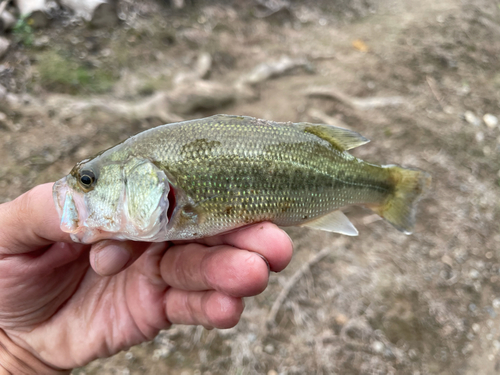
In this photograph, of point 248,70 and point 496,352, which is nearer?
point 496,352

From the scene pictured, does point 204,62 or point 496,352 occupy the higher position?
point 204,62

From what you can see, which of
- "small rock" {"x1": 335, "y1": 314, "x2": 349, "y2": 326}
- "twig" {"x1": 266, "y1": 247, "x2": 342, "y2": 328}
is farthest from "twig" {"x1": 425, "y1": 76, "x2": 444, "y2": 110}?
"small rock" {"x1": 335, "y1": 314, "x2": 349, "y2": 326}

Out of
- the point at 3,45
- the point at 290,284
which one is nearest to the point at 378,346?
the point at 290,284

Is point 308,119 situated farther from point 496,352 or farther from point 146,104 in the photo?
point 496,352

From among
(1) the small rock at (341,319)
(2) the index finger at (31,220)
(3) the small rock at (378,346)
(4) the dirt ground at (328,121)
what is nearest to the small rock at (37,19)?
(4) the dirt ground at (328,121)

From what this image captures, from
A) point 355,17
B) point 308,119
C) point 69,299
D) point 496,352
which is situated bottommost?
point 496,352

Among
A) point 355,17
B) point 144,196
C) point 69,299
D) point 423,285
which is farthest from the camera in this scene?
point 355,17

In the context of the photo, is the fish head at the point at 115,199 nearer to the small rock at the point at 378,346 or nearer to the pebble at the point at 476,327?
the small rock at the point at 378,346

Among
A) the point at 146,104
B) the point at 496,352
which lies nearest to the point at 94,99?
the point at 146,104
